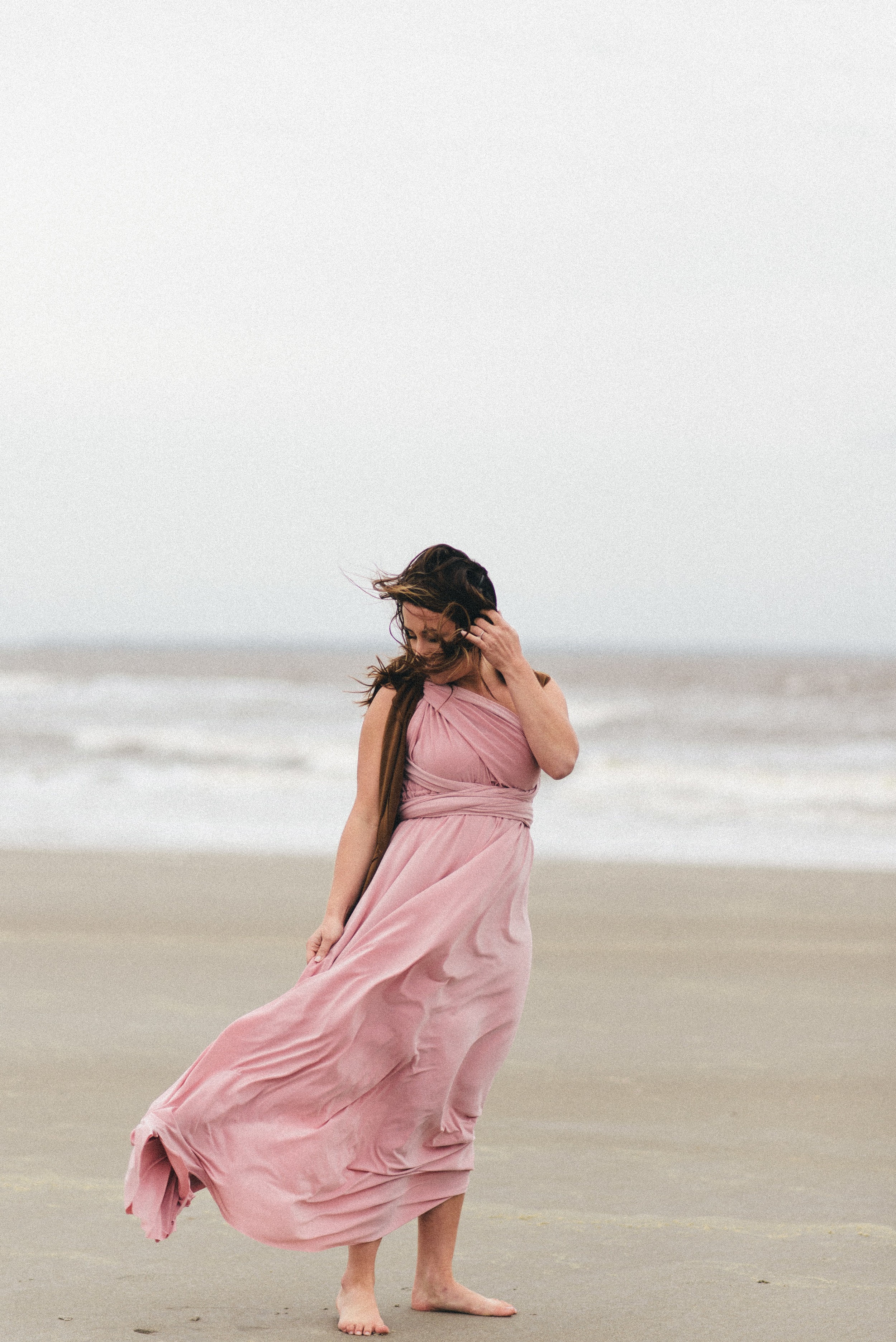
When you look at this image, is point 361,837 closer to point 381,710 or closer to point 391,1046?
point 381,710

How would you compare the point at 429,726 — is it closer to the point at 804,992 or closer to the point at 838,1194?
the point at 838,1194

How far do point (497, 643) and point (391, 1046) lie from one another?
3.00 ft

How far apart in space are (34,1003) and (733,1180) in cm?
329

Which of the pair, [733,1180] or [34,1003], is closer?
[733,1180]

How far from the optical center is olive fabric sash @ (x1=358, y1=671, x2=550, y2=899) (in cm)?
301

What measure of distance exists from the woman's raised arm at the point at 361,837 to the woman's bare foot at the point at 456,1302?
2.62 ft

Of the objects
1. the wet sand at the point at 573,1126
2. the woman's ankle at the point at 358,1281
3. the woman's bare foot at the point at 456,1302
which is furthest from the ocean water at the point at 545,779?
the woman's ankle at the point at 358,1281

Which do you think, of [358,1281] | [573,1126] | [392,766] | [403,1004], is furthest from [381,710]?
[573,1126]

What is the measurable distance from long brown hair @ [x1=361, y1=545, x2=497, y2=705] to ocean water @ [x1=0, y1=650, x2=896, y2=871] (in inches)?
295

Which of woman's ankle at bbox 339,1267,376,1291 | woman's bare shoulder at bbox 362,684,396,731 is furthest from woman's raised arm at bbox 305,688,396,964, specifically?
woman's ankle at bbox 339,1267,376,1291

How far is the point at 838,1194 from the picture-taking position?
3783 millimetres

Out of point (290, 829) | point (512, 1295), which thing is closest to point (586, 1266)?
point (512, 1295)

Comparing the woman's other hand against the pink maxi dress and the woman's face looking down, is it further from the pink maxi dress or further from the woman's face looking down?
the woman's face looking down

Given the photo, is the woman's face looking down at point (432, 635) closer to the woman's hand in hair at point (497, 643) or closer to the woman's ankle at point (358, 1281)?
the woman's hand in hair at point (497, 643)
